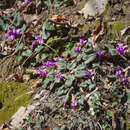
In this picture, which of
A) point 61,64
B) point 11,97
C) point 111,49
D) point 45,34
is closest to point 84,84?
point 61,64

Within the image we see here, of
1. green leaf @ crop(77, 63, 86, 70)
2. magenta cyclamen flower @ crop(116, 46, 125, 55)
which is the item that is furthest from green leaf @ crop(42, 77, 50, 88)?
magenta cyclamen flower @ crop(116, 46, 125, 55)

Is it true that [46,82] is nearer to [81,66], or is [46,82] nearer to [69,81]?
[69,81]

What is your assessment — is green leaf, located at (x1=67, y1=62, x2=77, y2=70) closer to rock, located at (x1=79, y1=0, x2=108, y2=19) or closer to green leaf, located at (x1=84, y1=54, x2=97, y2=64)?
green leaf, located at (x1=84, y1=54, x2=97, y2=64)

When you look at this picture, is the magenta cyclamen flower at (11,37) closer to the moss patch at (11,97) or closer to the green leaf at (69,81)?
the moss patch at (11,97)

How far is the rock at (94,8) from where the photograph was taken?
365cm

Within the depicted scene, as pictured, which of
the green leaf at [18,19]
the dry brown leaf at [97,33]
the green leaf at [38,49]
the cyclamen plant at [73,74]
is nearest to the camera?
the cyclamen plant at [73,74]

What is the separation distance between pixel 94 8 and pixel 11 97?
74.8 inches

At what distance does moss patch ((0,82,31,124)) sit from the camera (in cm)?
308

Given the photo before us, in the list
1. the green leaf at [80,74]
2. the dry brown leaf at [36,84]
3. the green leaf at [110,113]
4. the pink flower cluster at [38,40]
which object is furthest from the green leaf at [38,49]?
the green leaf at [110,113]

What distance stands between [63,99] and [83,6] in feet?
5.96

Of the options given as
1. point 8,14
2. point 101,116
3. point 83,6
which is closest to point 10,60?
point 8,14

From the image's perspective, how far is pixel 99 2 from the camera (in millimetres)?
3719

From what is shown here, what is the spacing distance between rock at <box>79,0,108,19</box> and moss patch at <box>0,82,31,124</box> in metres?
1.53

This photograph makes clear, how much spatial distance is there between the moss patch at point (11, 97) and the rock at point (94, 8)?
153cm
